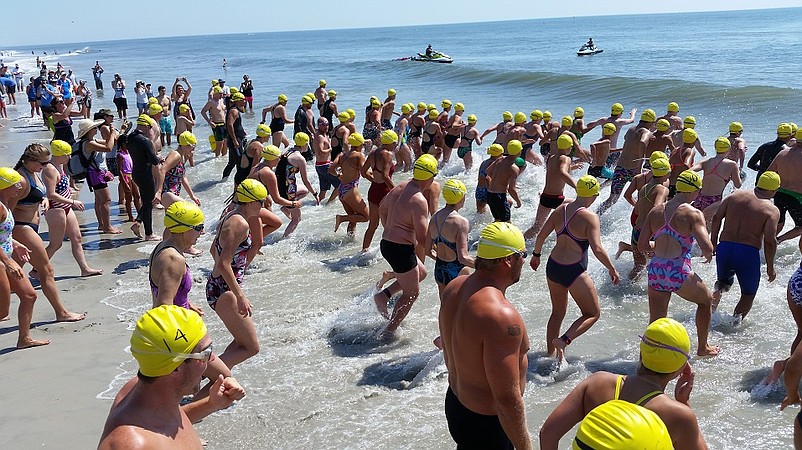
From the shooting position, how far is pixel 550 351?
5934mm

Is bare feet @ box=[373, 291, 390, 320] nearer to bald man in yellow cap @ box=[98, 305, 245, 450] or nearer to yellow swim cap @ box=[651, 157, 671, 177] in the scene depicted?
yellow swim cap @ box=[651, 157, 671, 177]

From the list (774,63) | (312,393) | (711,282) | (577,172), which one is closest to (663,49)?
(774,63)

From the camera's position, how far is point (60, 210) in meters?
7.34

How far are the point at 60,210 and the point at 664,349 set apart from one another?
6.62m

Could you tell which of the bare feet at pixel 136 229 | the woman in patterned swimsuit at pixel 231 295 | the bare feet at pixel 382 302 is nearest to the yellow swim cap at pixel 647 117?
the bare feet at pixel 382 302

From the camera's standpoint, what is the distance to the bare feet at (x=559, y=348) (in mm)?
5590

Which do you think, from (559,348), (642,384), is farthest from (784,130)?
(642,384)

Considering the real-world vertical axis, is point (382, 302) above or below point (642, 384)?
below

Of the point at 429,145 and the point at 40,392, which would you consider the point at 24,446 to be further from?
the point at 429,145

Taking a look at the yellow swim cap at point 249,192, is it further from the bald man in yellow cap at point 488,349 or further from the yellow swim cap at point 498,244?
the yellow swim cap at point 498,244

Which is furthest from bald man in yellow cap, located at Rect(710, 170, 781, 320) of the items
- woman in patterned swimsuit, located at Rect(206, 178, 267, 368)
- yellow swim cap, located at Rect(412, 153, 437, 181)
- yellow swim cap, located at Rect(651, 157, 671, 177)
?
woman in patterned swimsuit, located at Rect(206, 178, 267, 368)

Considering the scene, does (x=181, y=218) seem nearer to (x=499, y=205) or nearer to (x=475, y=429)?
(x=475, y=429)

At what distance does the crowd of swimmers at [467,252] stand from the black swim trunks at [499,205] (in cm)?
2

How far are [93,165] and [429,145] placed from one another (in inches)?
289
